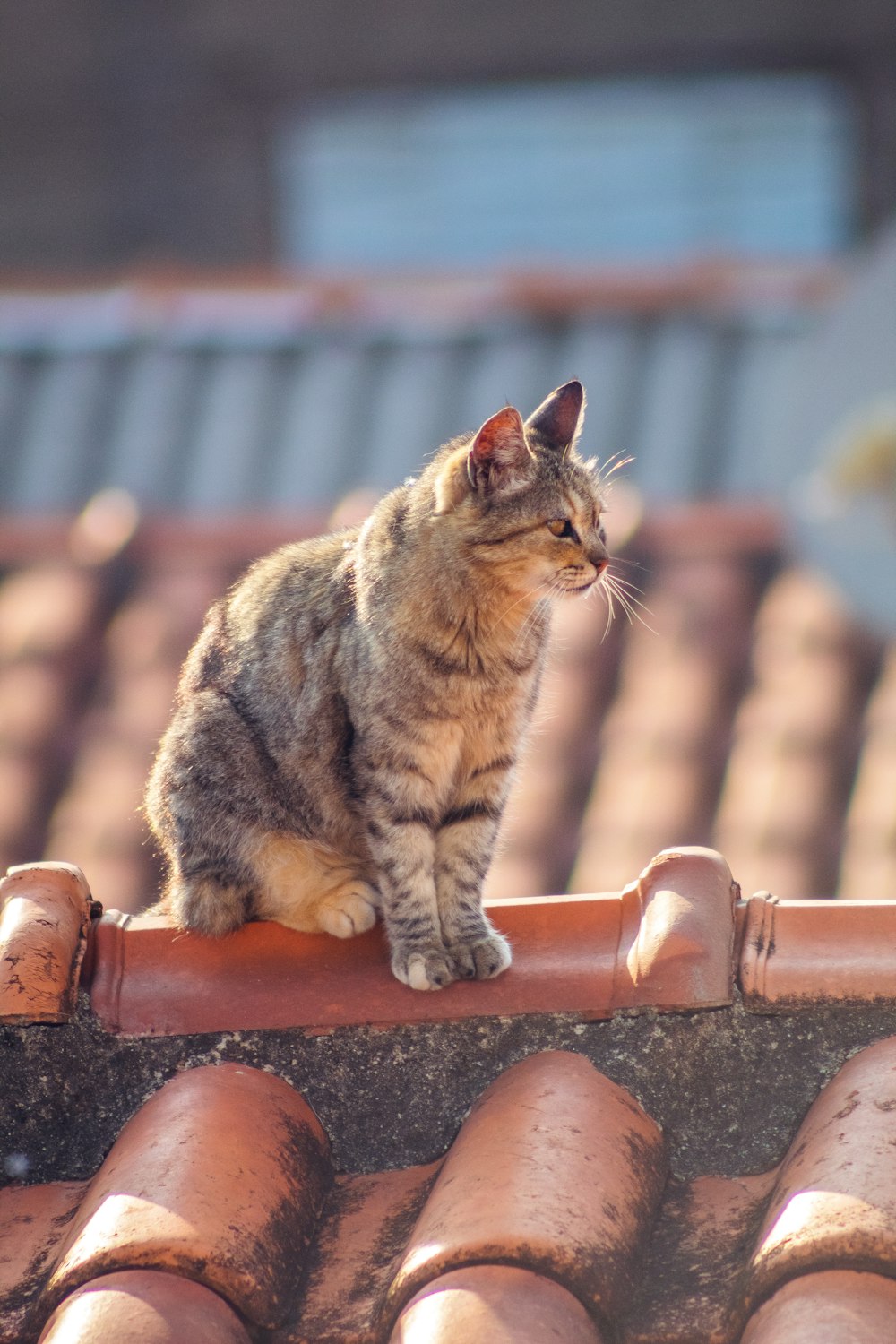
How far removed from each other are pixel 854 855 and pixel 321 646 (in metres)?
1.79

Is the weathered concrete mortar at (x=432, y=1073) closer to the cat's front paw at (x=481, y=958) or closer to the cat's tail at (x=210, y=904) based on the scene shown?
the cat's front paw at (x=481, y=958)

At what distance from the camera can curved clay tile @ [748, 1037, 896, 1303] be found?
1522 mm

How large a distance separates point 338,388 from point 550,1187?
4.95 m

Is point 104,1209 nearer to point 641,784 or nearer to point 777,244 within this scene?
point 641,784

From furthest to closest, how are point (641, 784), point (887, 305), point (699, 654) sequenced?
1. point (887, 305)
2. point (699, 654)
3. point (641, 784)

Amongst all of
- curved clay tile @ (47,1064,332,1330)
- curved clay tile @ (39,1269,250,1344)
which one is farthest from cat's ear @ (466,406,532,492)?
curved clay tile @ (39,1269,250,1344)

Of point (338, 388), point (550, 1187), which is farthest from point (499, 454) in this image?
point (338, 388)

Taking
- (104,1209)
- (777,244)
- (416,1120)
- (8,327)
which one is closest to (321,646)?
(416,1120)

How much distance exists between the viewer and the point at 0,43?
9.70 m

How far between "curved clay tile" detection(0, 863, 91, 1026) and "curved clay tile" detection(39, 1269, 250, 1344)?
45cm

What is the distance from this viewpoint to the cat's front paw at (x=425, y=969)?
2.11 m

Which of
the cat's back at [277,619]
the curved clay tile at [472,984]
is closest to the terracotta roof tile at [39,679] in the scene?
the cat's back at [277,619]

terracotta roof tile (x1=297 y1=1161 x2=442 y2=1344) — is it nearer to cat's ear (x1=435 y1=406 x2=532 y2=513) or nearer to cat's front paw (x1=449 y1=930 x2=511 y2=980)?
cat's front paw (x1=449 y1=930 x2=511 y2=980)

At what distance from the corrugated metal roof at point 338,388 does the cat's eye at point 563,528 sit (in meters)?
3.28
